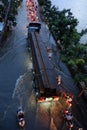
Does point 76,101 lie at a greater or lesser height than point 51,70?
lesser

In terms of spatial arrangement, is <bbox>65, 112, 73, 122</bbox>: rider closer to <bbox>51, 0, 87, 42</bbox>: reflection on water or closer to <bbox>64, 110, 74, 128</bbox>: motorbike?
<bbox>64, 110, 74, 128</bbox>: motorbike

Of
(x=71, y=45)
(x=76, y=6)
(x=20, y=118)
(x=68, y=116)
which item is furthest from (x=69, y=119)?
(x=76, y=6)

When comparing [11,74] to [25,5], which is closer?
[11,74]

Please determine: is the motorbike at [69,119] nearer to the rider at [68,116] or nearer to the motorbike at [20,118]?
the rider at [68,116]

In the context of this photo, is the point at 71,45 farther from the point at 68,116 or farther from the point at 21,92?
the point at 68,116

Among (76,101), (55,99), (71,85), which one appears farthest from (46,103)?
(71,85)

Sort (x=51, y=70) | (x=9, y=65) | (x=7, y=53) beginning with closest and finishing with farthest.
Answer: (x=51, y=70) < (x=9, y=65) < (x=7, y=53)

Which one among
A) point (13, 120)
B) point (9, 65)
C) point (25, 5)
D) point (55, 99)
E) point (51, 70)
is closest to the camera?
point (13, 120)

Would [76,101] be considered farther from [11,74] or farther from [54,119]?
[11,74]
